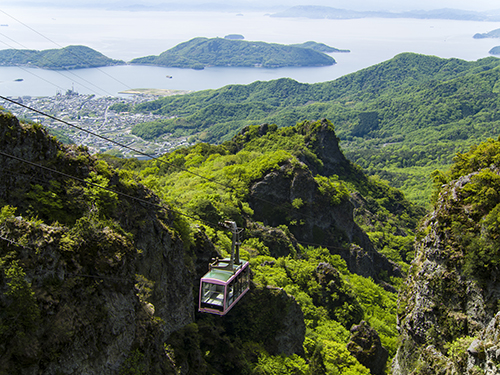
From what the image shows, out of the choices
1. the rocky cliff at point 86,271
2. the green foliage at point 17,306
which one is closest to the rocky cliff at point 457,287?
the rocky cliff at point 86,271

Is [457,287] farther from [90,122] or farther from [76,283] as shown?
[90,122]

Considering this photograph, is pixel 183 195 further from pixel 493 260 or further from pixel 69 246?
pixel 493 260

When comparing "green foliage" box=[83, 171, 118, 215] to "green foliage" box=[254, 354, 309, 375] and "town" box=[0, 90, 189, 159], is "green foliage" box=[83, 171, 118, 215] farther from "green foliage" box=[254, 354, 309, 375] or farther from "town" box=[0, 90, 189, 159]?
"town" box=[0, 90, 189, 159]

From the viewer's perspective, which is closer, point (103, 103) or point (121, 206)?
point (121, 206)

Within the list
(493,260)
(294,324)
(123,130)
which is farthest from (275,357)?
(123,130)

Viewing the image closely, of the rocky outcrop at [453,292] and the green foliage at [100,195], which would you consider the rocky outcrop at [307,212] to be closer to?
the rocky outcrop at [453,292]

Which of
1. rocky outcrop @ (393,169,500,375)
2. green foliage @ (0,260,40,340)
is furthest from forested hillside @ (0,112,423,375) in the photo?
rocky outcrop @ (393,169,500,375)

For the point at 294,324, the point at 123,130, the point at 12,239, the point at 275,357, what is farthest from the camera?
the point at 123,130

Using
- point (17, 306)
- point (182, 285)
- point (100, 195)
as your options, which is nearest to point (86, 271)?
point (17, 306)
